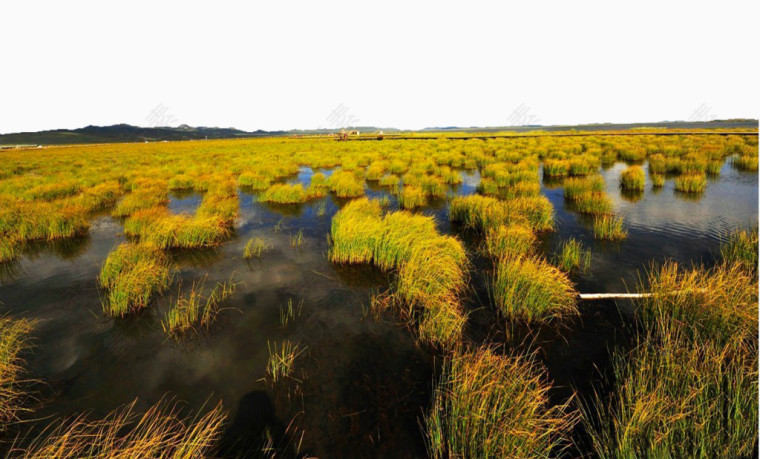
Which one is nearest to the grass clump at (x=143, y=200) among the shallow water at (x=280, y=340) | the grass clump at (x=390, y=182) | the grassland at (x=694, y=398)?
the shallow water at (x=280, y=340)

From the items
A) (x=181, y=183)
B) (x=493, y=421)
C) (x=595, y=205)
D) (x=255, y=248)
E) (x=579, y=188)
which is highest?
(x=181, y=183)

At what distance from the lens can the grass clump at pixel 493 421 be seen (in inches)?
124

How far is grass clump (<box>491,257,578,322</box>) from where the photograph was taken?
595 cm

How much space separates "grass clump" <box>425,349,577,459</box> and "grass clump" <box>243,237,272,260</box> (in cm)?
781

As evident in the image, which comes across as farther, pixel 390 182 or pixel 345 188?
pixel 390 182

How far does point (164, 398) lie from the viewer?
4422 millimetres

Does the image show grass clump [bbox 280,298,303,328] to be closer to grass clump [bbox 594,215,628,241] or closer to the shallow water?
the shallow water

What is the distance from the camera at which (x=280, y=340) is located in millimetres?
5750

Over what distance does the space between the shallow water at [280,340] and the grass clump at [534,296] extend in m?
0.44

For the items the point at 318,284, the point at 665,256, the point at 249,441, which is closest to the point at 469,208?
the point at 665,256

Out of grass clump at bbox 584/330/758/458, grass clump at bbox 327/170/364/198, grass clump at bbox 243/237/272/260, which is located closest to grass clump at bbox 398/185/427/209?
grass clump at bbox 327/170/364/198

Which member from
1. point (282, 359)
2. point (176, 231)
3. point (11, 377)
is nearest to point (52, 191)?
point (176, 231)

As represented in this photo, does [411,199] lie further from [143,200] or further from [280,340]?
[143,200]

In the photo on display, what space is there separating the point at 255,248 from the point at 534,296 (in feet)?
28.6
